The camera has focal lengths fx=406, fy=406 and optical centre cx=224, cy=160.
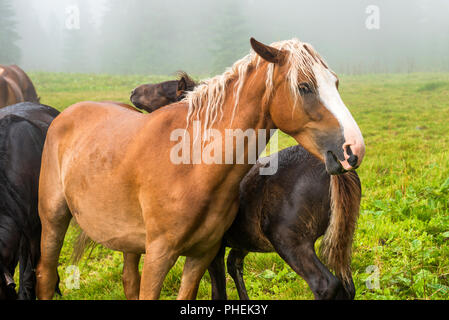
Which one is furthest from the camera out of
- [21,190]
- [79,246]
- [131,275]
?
[79,246]

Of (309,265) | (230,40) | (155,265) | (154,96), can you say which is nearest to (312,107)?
(309,265)

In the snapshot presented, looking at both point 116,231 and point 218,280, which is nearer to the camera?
point 116,231

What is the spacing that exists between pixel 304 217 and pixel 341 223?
0.23 meters

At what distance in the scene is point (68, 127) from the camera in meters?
2.96

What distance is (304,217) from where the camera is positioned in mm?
2514

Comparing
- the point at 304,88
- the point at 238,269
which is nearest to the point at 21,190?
the point at 238,269

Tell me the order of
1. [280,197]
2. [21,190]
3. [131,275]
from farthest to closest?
[131,275]
[21,190]
[280,197]

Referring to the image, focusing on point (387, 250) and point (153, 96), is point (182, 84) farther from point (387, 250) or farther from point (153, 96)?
point (387, 250)

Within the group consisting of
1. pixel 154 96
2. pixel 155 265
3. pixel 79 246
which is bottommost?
pixel 79 246

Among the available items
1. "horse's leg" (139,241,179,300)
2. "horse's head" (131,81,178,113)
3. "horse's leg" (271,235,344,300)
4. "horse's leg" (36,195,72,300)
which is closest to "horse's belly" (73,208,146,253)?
"horse's leg" (139,241,179,300)

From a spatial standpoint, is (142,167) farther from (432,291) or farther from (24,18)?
(24,18)

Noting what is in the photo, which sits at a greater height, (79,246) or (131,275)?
(79,246)

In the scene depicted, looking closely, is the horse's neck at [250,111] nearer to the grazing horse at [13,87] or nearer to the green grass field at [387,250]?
the green grass field at [387,250]
